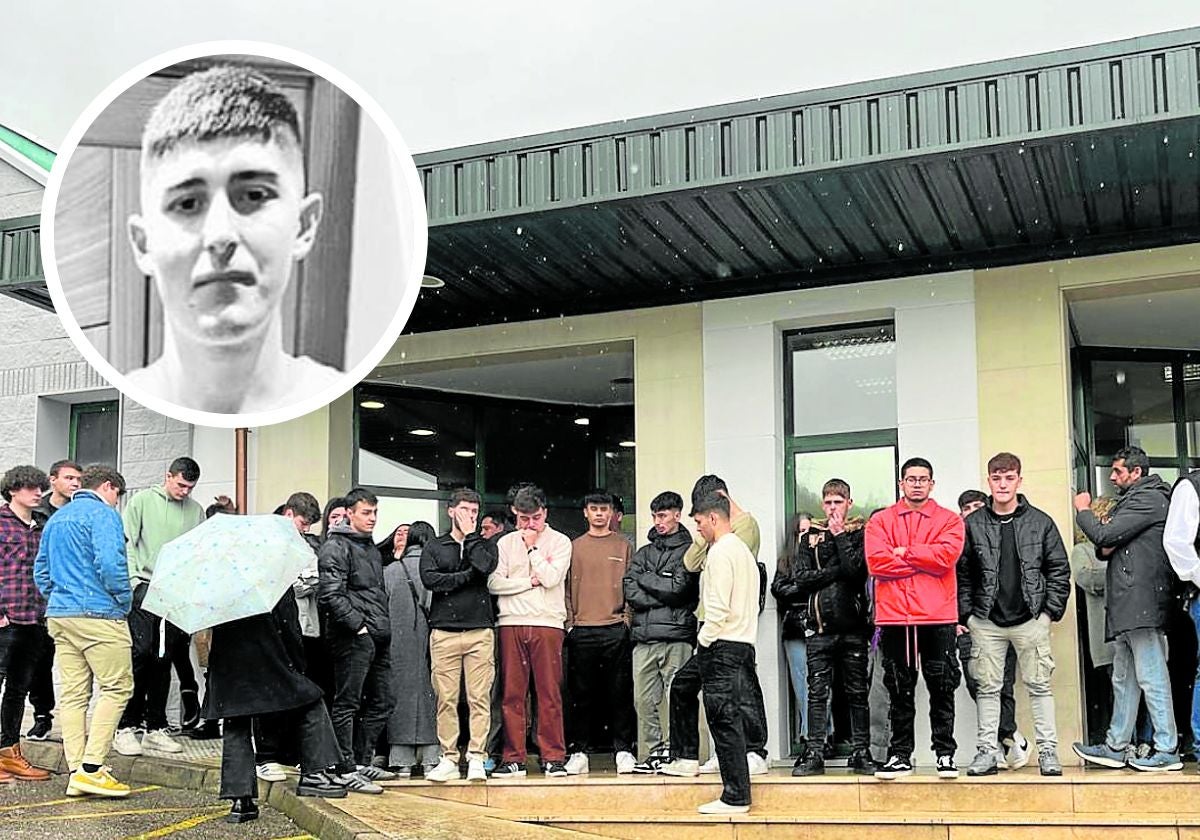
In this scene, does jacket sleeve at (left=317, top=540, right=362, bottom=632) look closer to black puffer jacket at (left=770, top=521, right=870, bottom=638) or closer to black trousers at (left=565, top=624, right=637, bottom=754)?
black trousers at (left=565, top=624, right=637, bottom=754)

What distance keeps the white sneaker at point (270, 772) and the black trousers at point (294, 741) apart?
58cm

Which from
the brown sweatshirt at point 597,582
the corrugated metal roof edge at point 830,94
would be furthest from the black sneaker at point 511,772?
the corrugated metal roof edge at point 830,94

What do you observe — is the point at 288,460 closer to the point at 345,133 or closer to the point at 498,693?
the point at 498,693

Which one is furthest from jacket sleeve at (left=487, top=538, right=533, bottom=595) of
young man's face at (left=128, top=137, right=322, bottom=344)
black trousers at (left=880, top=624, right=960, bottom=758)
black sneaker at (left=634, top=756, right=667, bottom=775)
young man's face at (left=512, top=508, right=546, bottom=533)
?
young man's face at (left=128, top=137, right=322, bottom=344)

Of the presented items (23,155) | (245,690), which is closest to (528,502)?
(245,690)

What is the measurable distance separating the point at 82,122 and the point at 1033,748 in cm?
824

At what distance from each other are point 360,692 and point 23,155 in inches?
335

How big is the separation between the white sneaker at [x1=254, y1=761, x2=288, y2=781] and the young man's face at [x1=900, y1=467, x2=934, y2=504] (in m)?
4.51

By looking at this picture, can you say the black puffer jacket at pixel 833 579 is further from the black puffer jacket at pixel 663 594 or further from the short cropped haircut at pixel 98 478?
the short cropped haircut at pixel 98 478

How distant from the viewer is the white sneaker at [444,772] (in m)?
10.2

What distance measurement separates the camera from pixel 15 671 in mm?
9508

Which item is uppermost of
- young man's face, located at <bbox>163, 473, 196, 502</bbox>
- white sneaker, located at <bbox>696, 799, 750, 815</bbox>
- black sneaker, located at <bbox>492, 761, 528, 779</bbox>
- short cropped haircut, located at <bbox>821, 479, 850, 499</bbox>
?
young man's face, located at <bbox>163, 473, 196, 502</bbox>

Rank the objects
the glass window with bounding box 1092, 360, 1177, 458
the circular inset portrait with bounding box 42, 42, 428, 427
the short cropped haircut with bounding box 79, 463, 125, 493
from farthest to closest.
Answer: the glass window with bounding box 1092, 360, 1177, 458, the short cropped haircut with bounding box 79, 463, 125, 493, the circular inset portrait with bounding box 42, 42, 428, 427

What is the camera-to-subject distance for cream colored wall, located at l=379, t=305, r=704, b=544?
12391 mm
